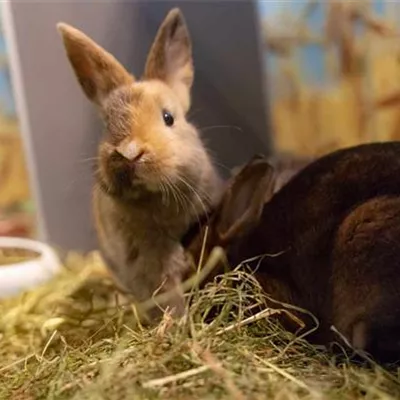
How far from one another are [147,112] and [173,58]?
0.85ft

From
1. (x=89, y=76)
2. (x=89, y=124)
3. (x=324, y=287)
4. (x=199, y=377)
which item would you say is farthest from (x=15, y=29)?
(x=199, y=377)

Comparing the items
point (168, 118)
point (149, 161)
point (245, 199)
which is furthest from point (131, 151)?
point (245, 199)

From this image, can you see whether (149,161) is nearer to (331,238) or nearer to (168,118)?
(168,118)

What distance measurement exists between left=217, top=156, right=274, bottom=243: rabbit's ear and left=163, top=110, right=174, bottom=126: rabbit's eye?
0.19 metres

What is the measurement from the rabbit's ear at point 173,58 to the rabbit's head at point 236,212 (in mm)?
254

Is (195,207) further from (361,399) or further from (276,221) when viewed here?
(361,399)

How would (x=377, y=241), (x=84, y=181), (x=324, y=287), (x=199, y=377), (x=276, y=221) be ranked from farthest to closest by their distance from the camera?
(x=84, y=181) → (x=276, y=221) → (x=324, y=287) → (x=377, y=241) → (x=199, y=377)

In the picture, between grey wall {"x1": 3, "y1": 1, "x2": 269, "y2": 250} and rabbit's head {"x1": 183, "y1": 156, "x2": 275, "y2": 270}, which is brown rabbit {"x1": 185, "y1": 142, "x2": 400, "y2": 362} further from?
grey wall {"x1": 3, "y1": 1, "x2": 269, "y2": 250}

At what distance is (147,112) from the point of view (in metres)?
1.81

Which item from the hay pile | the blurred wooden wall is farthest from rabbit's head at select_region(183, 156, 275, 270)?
the blurred wooden wall

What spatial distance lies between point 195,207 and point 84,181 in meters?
0.51

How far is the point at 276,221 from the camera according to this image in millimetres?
1825

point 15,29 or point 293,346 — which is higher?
point 15,29

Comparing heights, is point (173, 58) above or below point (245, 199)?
above
